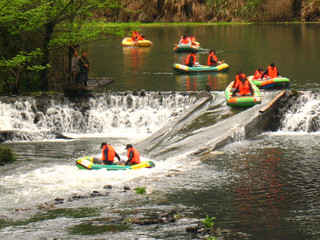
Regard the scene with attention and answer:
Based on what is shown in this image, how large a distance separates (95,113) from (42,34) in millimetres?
5233

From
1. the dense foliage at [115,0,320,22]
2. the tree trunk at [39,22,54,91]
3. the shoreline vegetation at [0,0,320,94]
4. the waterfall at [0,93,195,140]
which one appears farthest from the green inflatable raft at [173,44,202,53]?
the dense foliage at [115,0,320,22]

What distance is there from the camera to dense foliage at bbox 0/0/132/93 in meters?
30.8

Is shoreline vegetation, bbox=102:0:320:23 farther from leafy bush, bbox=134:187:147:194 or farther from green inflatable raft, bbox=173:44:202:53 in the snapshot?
leafy bush, bbox=134:187:147:194

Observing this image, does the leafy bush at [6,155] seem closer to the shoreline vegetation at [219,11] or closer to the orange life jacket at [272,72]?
the orange life jacket at [272,72]

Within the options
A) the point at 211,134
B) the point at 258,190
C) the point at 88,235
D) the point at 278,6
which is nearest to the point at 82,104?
the point at 211,134

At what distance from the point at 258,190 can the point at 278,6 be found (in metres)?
54.6

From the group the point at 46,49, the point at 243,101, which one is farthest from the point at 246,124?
the point at 46,49

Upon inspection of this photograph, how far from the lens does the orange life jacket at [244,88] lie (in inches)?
1185

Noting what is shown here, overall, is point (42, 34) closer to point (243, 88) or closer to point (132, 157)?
point (243, 88)

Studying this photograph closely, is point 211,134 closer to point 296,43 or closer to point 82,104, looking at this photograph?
point 82,104

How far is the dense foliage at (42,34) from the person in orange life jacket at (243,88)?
6704 millimetres

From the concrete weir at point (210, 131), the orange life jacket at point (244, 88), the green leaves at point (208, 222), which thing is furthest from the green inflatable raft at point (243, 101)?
the green leaves at point (208, 222)

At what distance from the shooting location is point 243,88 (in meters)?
30.2

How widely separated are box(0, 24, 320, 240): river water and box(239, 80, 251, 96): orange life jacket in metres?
1.10
